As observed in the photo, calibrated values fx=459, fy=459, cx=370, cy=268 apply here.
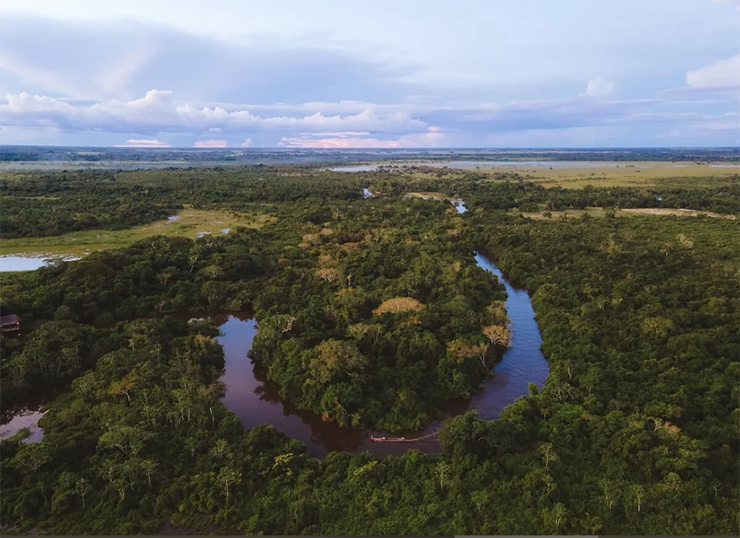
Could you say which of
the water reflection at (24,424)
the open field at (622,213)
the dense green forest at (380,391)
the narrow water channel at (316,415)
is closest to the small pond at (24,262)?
the dense green forest at (380,391)

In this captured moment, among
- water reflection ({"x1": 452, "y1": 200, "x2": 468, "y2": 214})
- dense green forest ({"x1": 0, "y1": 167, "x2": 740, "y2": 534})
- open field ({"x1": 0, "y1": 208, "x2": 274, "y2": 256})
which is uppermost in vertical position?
water reflection ({"x1": 452, "y1": 200, "x2": 468, "y2": 214})

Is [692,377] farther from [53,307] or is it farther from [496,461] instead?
[53,307]

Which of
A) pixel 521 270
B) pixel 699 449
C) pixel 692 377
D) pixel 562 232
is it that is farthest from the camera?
pixel 562 232

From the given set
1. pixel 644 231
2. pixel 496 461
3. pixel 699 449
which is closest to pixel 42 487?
pixel 496 461

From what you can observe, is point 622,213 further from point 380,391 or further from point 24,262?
point 24,262

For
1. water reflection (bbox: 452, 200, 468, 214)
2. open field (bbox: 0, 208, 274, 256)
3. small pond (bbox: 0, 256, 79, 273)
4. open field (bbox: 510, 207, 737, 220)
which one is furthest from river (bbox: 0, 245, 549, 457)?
water reflection (bbox: 452, 200, 468, 214)

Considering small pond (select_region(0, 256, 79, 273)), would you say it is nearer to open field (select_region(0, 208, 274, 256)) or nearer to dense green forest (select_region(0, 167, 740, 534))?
open field (select_region(0, 208, 274, 256))

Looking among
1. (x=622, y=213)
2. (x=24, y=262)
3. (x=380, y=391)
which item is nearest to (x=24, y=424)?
(x=380, y=391)
